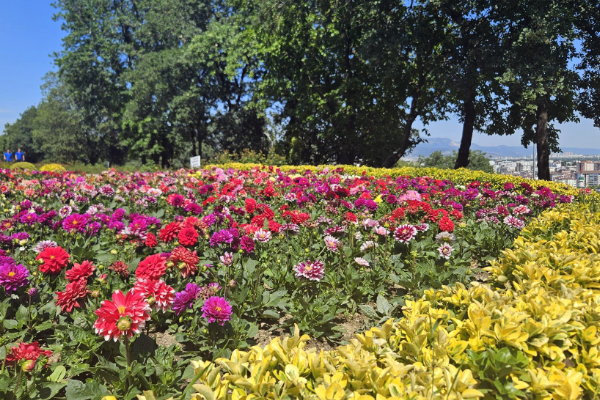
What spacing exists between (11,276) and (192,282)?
4.35 ft

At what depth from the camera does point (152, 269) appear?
226 centimetres

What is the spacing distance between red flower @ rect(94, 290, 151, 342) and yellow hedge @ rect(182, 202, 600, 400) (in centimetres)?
42

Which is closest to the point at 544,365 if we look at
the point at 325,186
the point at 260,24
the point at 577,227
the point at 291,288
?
the point at 291,288

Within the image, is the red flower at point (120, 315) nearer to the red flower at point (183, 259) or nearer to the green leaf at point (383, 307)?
the red flower at point (183, 259)

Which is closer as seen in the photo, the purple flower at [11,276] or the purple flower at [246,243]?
the purple flower at [11,276]

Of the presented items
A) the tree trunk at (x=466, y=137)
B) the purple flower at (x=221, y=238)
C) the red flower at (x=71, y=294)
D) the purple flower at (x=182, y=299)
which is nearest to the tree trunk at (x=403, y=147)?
the tree trunk at (x=466, y=137)

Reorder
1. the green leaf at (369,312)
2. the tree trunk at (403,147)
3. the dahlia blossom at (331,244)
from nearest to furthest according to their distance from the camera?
the green leaf at (369,312)
the dahlia blossom at (331,244)
the tree trunk at (403,147)

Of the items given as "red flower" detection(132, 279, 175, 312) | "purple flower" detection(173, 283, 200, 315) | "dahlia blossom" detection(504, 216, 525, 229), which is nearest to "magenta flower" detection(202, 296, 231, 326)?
"purple flower" detection(173, 283, 200, 315)

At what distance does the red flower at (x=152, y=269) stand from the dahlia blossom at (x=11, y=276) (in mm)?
1066

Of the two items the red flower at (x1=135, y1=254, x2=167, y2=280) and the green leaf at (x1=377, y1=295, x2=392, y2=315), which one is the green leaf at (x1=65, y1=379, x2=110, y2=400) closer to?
the red flower at (x1=135, y1=254, x2=167, y2=280)

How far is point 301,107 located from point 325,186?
50.1 ft

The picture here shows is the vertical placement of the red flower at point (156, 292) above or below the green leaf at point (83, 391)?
above

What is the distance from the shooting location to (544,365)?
5.16 feet

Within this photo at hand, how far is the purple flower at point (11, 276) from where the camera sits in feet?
8.41
